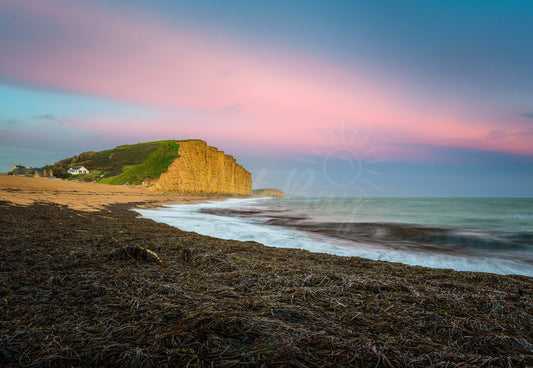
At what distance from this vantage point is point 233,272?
3.58 metres

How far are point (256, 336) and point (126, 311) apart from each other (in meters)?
1.22

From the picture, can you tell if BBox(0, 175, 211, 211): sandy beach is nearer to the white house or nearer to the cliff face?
the cliff face

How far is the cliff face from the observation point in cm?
4692

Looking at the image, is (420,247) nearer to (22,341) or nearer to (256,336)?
(256,336)

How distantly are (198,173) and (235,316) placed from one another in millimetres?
56729

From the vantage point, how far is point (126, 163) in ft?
275

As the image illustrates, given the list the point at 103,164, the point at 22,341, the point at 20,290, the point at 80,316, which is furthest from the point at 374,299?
the point at 103,164

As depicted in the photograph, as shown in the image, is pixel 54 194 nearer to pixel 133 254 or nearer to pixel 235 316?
pixel 133 254

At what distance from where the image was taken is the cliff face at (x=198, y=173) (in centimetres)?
4692

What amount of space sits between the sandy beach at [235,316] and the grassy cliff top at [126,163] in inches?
1742

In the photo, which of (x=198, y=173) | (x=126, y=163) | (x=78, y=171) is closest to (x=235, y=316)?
(x=198, y=173)

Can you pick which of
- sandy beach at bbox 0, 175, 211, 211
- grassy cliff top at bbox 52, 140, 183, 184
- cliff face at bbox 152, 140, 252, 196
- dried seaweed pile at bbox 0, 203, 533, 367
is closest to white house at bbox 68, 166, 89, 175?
grassy cliff top at bbox 52, 140, 183, 184

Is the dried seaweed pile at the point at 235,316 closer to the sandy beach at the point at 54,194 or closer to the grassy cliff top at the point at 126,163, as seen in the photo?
the sandy beach at the point at 54,194

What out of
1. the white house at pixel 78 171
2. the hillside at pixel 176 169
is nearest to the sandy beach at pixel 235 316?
the hillside at pixel 176 169
